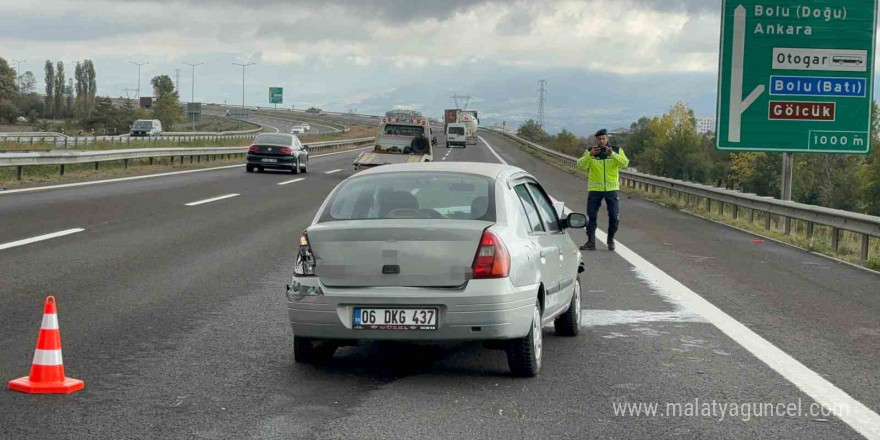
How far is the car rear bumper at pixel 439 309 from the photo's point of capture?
6.43 metres

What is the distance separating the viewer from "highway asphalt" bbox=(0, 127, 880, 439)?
5605 millimetres

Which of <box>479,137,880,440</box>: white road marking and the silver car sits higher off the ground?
the silver car

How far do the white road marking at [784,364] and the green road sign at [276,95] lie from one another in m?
140

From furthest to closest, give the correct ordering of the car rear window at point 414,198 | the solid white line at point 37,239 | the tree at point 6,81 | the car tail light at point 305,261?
the tree at point 6,81 < the solid white line at point 37,239 < the car rear window at point 414,198 < the car tail light at point 305,261

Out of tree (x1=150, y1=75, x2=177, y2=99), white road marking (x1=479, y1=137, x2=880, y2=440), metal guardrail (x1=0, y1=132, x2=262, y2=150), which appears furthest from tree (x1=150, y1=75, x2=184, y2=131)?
white road marking (x1=479, y1=137, x2=880, y2=440)

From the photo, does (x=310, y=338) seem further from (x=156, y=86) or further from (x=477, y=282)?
(x=156, y=86)

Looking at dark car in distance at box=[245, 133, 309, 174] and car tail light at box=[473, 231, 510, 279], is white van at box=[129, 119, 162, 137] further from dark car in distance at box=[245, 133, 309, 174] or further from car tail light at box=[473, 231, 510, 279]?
car tail light at box=[473, 231, 510, 279]

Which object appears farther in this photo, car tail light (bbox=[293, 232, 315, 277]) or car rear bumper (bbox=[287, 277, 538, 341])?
car tail light (bbox=[293, 232, 315, 277])

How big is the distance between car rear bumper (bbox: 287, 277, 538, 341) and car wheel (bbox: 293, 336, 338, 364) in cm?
38

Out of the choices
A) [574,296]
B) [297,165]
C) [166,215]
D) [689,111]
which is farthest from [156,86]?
[574,296]

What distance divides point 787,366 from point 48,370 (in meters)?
4.79

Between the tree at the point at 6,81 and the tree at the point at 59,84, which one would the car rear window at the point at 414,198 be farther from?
the tree at the point at 59,84

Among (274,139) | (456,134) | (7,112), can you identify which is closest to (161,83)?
(7,112)

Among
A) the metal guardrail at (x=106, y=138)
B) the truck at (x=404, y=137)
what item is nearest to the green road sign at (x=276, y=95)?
the metal guardrail at (x=106, y=138)
